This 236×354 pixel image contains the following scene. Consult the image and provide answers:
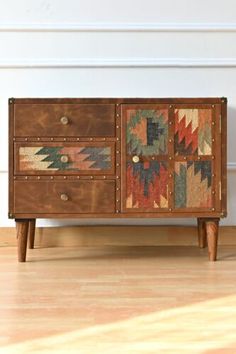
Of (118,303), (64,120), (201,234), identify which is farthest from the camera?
(201,234)

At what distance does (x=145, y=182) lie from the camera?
5.40ft

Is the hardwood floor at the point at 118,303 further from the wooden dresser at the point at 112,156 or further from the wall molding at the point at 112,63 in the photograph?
the wall molding at the point at 112,63

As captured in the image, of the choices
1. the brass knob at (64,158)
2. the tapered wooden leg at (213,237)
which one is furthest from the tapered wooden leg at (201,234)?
the brass knob at (64,158)

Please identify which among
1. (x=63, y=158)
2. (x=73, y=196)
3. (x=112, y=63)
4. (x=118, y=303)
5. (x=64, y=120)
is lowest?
(x=118, y=303)

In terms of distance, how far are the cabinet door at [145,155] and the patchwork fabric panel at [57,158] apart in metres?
0.11

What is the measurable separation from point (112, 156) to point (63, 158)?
156mm

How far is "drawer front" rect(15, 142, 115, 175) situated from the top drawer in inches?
1.4

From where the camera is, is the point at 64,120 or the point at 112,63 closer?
the point at 64,120

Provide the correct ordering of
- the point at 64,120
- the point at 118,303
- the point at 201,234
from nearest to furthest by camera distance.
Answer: the point at 118,303
the point at 64,120
the point at 201,234

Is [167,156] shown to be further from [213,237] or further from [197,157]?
[213,237]

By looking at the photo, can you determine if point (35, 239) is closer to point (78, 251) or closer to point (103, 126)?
point (78, 251)

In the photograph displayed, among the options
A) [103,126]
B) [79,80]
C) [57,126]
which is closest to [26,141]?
[57,126]

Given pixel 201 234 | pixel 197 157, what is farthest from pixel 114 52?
pixel 201 234

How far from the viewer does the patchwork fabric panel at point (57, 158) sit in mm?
1640
